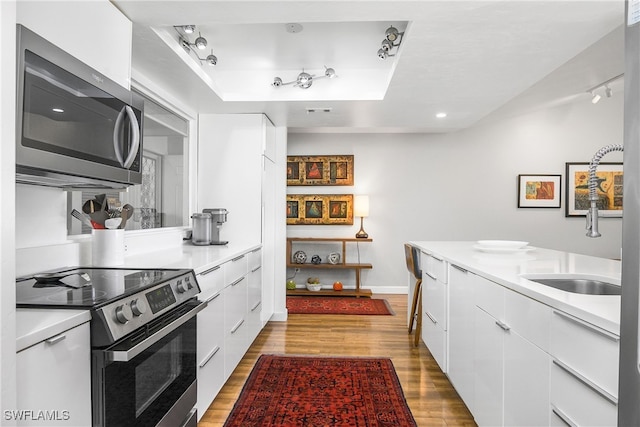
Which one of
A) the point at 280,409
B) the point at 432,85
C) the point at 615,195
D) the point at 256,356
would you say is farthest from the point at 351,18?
the point at 615,195

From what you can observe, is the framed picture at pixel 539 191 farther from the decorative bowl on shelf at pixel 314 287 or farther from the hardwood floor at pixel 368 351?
the decorative bowl on shelf at pixel 314 287

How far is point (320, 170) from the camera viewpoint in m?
5.79

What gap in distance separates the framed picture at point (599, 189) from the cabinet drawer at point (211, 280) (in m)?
5.34

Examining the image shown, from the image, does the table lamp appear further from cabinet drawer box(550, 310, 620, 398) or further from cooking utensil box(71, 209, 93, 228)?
cabinet drawer box(550, 310, 620, 398)

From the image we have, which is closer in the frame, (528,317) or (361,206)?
(528,317)

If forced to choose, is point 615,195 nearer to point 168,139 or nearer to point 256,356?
point 256,356

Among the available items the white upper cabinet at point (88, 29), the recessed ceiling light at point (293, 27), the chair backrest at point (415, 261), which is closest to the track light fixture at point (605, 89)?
the chair backrest at point (415, 261)

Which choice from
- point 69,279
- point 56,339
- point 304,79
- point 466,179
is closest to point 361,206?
point 466,179

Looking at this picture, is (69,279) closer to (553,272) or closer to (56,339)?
(56,339)

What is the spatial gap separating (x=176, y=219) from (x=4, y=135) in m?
2.64

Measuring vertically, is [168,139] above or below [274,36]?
below

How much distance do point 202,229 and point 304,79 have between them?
5.03ft

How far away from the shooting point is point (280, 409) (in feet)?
7.64

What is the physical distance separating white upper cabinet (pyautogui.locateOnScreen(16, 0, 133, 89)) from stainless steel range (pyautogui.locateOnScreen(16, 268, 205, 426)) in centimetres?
88
